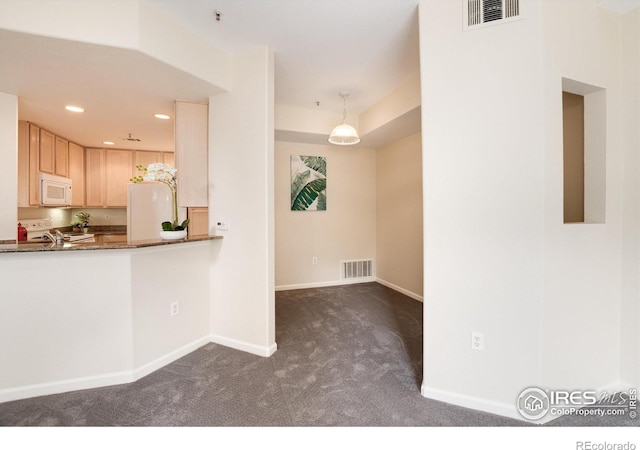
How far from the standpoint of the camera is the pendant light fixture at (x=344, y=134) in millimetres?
3047

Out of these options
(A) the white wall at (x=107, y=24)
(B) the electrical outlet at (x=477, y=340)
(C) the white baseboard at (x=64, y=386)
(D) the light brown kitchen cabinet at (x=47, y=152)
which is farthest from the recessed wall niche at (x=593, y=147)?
(D) the light brown kitchen cabinet at (x=47, y=152)

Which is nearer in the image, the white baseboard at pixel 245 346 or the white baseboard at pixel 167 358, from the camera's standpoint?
the white baseboard at pixel 167 358

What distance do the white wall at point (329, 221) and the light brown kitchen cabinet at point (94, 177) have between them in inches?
125

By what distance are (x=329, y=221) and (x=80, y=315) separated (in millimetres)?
3366

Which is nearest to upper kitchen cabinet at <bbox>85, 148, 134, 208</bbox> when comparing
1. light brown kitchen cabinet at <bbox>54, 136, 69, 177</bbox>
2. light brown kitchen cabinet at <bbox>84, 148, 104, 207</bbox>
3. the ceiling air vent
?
light brown kitchen cabinet at <bbox>84, 148, 104, 207</bbox>

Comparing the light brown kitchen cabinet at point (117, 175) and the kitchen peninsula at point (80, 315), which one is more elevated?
the light brown kitchen cabinet at point (117, 175)

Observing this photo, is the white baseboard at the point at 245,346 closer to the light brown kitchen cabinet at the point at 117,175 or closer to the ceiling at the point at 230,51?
the ceiling at the point at 230,51

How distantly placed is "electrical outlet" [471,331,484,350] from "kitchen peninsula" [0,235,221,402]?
2372 millimetres

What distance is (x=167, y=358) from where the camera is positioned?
2189mm

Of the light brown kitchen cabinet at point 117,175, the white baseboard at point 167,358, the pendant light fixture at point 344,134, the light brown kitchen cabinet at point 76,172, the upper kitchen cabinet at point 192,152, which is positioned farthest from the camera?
the light brown kitchen cabinet at point 117,175

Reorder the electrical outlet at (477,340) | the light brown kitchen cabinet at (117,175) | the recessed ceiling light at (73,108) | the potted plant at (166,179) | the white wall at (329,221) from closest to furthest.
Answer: the electrical outlet at (477,340), the potted plant at (166,179), the recessed ceiling light at (73,108), the white wall at (329,221), the light brown kitchen cabinet at (117,175)

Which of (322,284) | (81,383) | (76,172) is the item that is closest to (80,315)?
(81,383)

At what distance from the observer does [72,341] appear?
1.86 metres

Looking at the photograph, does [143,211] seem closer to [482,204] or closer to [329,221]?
[329,221]
